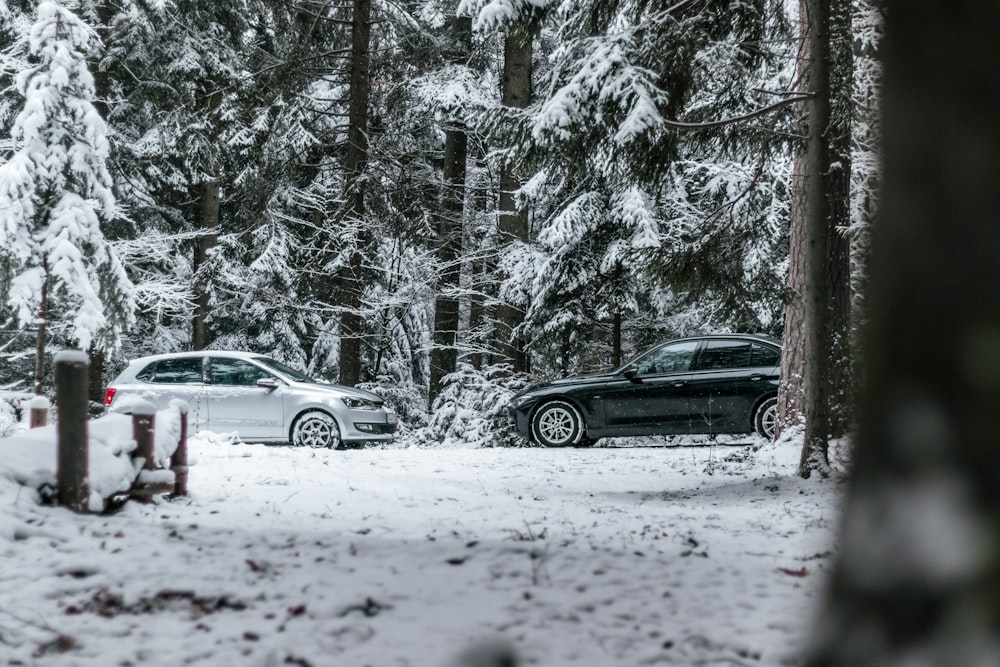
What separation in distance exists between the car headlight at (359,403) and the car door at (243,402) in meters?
0.97

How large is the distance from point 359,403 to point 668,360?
4.72 meters

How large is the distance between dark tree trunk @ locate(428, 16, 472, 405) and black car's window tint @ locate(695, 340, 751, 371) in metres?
5.84

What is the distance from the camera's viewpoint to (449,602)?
3717 mm

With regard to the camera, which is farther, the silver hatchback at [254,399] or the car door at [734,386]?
the silver hatchback at [254,399]

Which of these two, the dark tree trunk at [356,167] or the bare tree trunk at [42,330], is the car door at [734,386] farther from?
the bare tree trunk at [42,330]

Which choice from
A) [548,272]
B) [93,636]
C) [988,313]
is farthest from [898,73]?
[548,272]

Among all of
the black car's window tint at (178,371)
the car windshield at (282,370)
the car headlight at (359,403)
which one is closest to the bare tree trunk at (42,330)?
the black car's window tint at (178,371)

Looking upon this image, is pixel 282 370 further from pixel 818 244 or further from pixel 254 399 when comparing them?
pixel 818 244

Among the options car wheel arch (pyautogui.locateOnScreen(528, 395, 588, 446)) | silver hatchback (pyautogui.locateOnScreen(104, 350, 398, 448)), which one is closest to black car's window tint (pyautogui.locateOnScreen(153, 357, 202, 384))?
silver hatchback (pyautogui.locateOnScreen(104, 350, 398, 448))

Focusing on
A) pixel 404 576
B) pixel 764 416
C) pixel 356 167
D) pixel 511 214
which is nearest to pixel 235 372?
pixel 356 167

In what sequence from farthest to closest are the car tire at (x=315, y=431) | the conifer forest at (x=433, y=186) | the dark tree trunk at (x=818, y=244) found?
the car tire at (x=315, y=431) → the conifer forest at (x=433, y=186) → the dark tree trunk at (x=818, y=244)

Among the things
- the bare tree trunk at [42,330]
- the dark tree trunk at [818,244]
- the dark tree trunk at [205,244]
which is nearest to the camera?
the dark tree trunk at [818,244]

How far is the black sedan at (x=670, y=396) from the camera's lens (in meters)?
11.8

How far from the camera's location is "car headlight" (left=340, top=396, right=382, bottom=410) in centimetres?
1235
